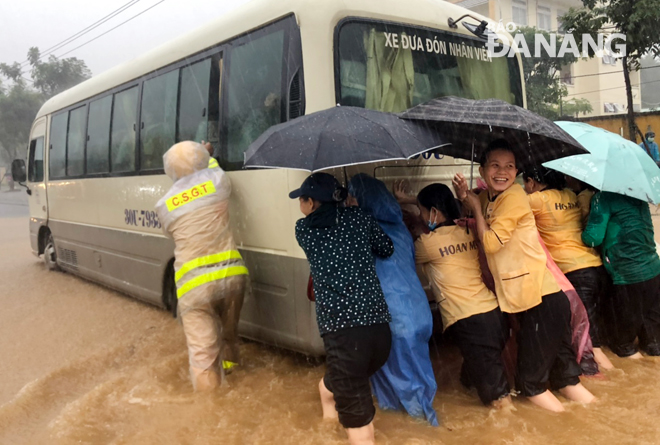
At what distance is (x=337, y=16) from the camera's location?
3.80m

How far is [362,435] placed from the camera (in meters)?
3.09

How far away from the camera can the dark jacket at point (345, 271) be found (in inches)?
122

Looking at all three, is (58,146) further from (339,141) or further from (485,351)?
(485,351)

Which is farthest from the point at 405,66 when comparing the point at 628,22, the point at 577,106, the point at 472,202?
the point at 577,106

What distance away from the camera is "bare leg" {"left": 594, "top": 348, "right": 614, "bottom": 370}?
13.6ft

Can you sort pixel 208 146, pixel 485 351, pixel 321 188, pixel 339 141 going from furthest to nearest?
pixel 208 146 < pixel 485 351 < pixel 321 188 < pixel 339 141

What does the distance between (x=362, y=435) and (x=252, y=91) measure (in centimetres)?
263

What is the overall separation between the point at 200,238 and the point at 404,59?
2.03m

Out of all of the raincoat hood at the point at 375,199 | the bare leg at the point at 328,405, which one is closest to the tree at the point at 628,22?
the raincoat hood at the point at 375,199

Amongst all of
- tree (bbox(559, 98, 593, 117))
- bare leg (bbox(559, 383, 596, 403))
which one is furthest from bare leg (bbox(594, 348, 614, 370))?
tree (bbox(559, 98, 593, 117))

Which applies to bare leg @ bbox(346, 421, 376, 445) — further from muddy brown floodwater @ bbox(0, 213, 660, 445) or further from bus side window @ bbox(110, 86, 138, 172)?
bus side window @ bbox(110, 86, 138, 172)

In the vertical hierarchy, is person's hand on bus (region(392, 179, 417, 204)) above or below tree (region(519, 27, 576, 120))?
below

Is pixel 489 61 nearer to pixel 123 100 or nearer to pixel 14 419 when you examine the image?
pixel 123 100

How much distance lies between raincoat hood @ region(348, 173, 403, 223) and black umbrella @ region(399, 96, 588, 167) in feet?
1.60
